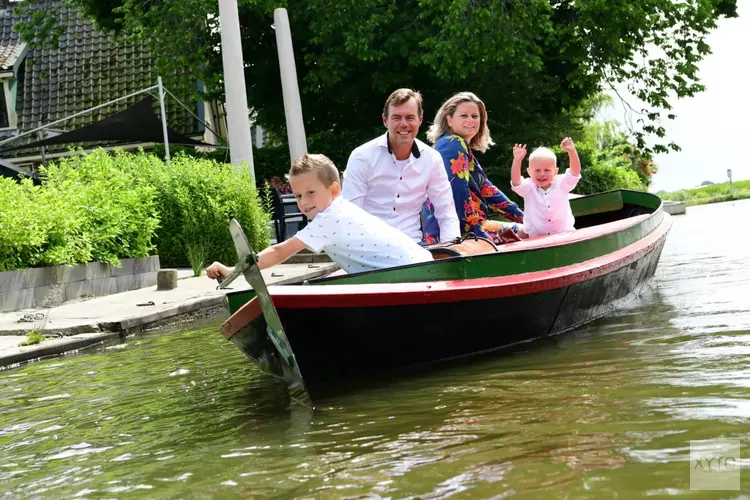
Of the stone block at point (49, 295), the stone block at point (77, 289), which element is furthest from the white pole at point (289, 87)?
the stone block at point (49, 295)

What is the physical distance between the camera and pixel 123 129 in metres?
22.0

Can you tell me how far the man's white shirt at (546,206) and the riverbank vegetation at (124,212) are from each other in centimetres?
545

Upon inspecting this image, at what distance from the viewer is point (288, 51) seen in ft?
64.2

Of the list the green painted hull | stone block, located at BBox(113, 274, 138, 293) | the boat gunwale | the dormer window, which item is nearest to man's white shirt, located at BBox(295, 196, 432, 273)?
the green painted hull

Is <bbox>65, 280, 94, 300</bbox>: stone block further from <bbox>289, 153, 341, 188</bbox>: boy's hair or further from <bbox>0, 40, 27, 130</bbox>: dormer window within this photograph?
<bbox>0, 40, 27, 130</bbox>: dormer window

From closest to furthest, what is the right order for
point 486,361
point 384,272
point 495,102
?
point 384,272, point 486,361, point 495,102

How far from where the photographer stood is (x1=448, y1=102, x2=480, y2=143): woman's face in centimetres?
756

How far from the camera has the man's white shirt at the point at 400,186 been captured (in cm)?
699

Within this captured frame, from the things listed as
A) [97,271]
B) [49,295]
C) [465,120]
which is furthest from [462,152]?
[97,271]

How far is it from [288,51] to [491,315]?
1390cm

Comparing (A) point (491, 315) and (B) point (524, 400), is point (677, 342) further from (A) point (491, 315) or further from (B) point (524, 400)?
(B) point (524, 400)

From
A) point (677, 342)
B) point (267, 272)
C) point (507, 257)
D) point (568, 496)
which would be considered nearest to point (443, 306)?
point (507, 257)

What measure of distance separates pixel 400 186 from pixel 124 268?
21.8ft

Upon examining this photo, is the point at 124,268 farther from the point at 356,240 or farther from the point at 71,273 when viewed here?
the point at 356,240
